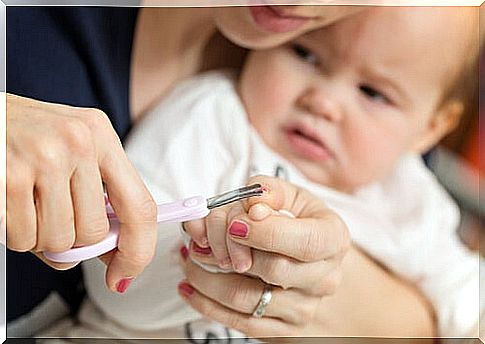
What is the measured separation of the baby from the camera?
0.54 m

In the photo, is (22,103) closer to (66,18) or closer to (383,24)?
(66,18)

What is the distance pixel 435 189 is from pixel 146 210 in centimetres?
28

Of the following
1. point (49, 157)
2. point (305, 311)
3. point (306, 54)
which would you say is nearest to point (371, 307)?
point (305, 311)

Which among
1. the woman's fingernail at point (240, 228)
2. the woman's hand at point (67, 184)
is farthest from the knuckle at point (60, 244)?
the woman's fingernail at point (240, 228)

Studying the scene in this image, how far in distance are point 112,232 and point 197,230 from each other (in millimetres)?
69

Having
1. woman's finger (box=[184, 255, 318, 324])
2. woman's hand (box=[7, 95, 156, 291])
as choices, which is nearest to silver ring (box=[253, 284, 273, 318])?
woman's finger (box=[184, 255, 318, 324])

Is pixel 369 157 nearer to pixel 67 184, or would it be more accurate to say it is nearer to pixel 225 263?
pixel 225 263

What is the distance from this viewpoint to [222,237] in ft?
1.58

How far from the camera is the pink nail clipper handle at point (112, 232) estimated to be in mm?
424

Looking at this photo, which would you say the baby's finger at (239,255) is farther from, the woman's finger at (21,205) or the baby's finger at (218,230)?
the woman's finger at (21,205)

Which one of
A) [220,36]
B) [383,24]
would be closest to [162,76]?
[220,36]

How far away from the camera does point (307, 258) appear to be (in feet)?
1.59

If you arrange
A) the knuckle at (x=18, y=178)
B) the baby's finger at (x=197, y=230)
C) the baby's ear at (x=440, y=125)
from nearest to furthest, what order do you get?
the knuckle at (x=18, y=178)
the baby's finger at (x=197, y=230)
the baby's ear at (x=440, y=125)

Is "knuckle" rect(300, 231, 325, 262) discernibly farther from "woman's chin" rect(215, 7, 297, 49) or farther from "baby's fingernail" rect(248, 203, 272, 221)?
"woman's chin" rect(215, 7, 297, 49)
